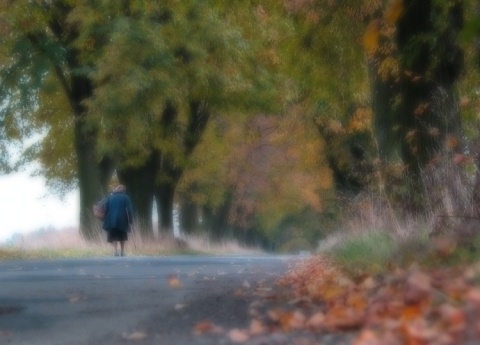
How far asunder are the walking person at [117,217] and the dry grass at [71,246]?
0.92 metres

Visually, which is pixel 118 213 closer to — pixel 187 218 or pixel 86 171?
pixel 86 171

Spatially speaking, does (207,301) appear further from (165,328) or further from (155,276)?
(155,276)

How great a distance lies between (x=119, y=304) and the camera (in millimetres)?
11922

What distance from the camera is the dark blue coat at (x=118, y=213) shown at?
28.2m

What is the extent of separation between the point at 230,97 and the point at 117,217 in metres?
10.3

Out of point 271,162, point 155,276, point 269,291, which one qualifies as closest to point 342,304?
point 269,291

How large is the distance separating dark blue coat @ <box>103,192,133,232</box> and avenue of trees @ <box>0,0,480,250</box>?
474 centimetres

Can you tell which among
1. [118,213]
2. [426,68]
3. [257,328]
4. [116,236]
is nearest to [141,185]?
[116,236]

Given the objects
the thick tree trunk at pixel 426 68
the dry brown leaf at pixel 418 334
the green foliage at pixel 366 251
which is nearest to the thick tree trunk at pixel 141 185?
the thick tree trunk at pixel 426 68

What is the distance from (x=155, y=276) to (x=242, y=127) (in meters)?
33.0

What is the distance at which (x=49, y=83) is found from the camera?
35156 mm

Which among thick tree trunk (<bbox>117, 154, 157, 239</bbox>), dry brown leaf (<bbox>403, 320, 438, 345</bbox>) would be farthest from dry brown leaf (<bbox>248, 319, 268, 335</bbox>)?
thick tree trunk (<bbox>117, 154, 157, 239</bbox>)

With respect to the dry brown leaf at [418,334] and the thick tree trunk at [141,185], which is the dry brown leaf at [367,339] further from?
the thick tree trunk at [141,185]

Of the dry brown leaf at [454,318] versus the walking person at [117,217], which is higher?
the walking person at [117,217]
